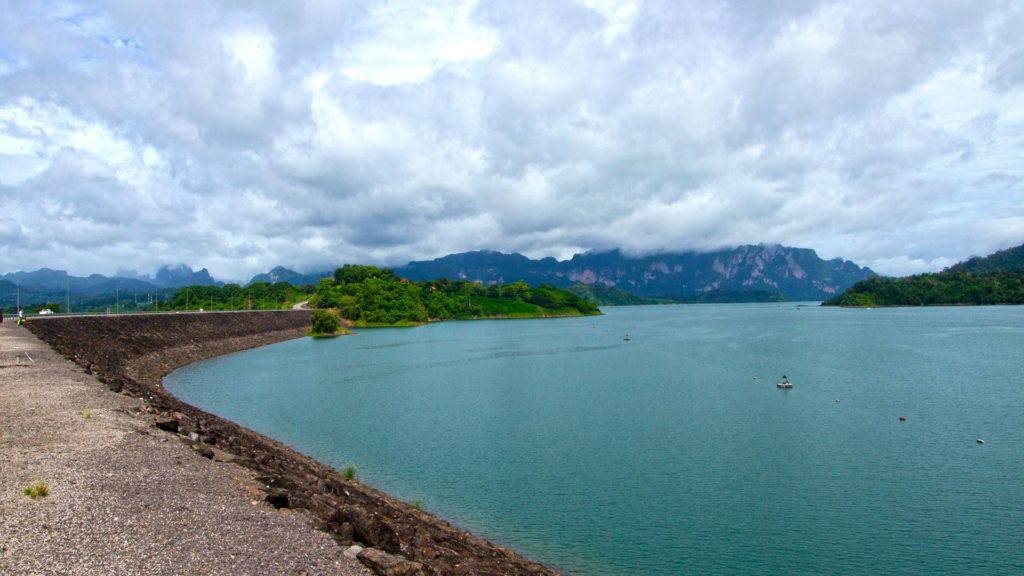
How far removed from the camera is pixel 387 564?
1083cm

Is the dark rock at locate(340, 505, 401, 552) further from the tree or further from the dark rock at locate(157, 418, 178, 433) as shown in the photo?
the tree

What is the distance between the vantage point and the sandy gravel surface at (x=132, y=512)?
10023 mm

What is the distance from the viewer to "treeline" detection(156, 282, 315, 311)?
148 m

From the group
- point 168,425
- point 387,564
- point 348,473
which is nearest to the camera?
point 387,564

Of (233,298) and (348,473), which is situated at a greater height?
(233,298)

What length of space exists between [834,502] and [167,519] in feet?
65.8

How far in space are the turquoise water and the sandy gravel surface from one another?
7.90 m

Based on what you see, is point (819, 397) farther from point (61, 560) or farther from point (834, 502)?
point (61, 560)

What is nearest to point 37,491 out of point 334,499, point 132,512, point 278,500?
point 132,512

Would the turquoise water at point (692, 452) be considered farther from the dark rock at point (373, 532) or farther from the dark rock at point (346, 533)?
the dark rock at point (346, 533)

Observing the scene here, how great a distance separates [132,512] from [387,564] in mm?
5391

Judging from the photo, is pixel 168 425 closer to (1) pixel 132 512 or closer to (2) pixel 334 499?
(2) pixel 334 499

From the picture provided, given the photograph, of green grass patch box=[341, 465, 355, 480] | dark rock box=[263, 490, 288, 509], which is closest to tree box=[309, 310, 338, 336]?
green grass patch box=[341, 465, 355, 480]

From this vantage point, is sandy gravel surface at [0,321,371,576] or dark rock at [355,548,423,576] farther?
dark rock at [355,548,423,576]
